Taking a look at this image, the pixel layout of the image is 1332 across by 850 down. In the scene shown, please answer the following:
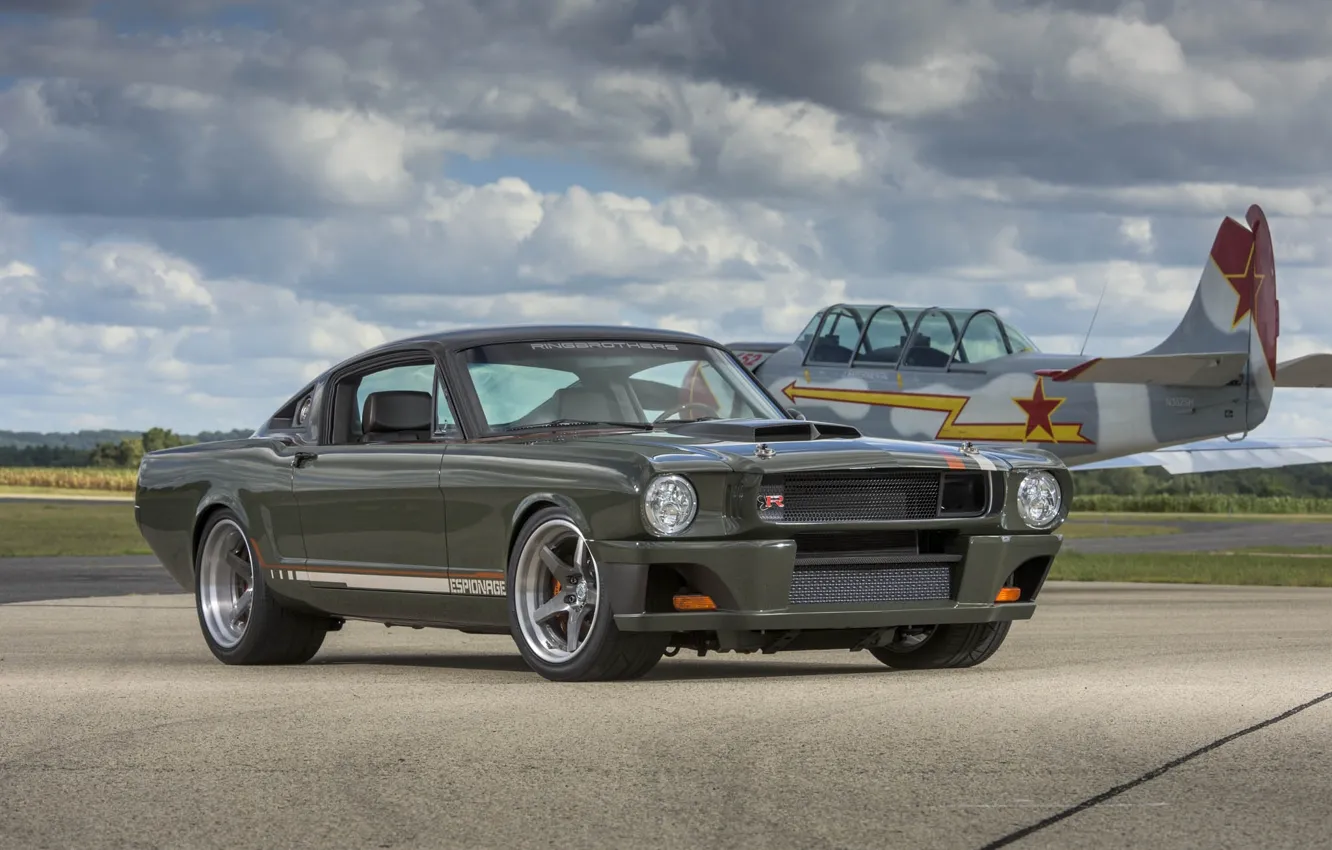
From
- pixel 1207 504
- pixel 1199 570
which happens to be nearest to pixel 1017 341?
pixel 1199 570

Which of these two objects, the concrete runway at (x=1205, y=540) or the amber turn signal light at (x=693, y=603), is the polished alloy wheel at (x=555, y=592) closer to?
the amber turn signal light at (x=693, y=603)

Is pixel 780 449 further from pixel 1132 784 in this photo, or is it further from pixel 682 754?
pixel 1132 784

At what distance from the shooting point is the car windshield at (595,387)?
9602 mm

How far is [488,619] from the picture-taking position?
9148 mm

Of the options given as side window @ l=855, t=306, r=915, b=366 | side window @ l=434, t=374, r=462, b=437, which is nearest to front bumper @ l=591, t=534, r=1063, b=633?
side window @ l=434, t=374, r=462, b=437

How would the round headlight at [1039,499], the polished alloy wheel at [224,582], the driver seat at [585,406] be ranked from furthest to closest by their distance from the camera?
the polished alloy wheel at [224,582] → the driver seat at [585,406] → the round headlight at [1039,499]

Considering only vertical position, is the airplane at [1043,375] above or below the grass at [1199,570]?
above

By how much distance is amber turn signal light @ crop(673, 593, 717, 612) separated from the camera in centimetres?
839

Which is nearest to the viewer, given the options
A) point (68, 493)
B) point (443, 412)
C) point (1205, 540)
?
point (443, 412)

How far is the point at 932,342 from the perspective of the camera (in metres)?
26.8

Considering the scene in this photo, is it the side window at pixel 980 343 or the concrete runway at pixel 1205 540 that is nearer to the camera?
the side window at pixel 980 343

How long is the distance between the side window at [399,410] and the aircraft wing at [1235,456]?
23968mm

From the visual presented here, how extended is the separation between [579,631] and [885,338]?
18807mm

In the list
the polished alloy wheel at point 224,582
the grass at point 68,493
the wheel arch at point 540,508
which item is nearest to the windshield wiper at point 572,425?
the wheel arch at point 540,508
